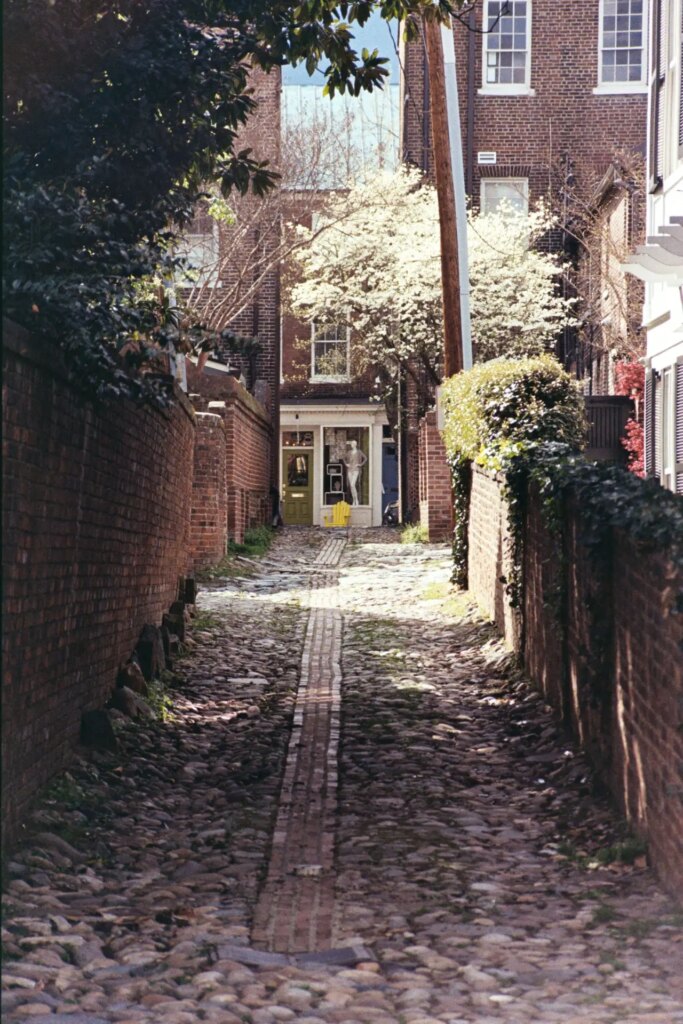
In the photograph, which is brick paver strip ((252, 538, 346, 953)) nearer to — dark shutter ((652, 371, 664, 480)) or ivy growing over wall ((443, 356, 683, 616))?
ivy growing over wall ((443, 356, 683, 616))

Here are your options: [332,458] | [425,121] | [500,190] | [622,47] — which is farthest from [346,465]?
[622,47]

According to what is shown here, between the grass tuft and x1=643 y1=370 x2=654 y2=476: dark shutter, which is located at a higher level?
A: x1=643 y1=370 x2=654 y2=476: dark shutter

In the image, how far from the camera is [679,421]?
14000 mm

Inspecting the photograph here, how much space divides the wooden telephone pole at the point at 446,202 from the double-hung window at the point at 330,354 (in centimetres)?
1786

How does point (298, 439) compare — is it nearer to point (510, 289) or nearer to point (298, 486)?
point (298, 486)

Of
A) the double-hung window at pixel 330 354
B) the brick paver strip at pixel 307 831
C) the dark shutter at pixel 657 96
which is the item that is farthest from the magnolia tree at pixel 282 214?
the brick paver strip at pixel 307 831

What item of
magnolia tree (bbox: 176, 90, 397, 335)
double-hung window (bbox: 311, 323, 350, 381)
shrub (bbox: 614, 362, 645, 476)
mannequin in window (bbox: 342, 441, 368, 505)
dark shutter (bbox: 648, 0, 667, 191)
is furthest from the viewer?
mannequin in window (bbox: 342, 441, 368, 505)

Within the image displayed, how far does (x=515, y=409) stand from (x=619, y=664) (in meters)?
6.09

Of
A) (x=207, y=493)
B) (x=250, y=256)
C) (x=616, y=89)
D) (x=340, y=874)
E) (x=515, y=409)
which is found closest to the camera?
(x=340, y=874)

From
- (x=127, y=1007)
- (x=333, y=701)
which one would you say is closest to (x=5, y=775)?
(x=127, y=1007)

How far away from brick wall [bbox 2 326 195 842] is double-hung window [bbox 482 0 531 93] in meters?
24.6

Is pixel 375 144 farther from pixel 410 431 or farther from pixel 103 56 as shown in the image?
pixel 103 56

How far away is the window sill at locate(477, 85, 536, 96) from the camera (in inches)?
1259

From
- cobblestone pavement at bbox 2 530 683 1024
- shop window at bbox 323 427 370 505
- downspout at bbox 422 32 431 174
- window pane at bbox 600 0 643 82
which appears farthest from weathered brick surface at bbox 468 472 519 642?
shop window at bbox 323 427 370 505
